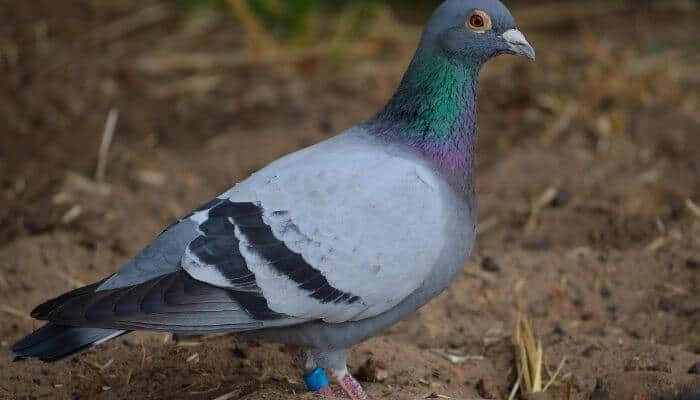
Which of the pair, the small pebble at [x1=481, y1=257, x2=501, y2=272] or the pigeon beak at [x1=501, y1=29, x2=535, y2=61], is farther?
the small pebble at [x1=481, y1=257, x2=501, y2=272]

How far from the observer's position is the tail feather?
3.80 metres

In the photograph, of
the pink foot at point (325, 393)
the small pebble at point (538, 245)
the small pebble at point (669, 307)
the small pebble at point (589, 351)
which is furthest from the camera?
the small pebble at point (538, 245)

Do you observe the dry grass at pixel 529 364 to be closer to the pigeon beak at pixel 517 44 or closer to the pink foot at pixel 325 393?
the pink foot at pixel 325 393

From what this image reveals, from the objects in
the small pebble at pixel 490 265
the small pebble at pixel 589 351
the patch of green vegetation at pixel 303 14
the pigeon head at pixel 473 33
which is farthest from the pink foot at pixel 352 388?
the patch of green vegetation at pixel 303 14

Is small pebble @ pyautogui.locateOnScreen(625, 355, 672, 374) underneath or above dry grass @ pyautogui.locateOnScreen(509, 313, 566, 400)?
above

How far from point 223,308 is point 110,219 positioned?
2538 millimetres

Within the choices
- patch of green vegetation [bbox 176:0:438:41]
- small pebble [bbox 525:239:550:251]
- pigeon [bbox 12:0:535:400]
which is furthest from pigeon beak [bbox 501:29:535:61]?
patch of green vegetation [bbox 176:0:438:41]

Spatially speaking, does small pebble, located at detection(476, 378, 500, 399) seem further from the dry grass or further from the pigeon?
the pigeon

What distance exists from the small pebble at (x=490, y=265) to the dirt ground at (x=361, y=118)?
1cm

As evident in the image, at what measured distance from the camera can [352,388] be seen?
4137mm

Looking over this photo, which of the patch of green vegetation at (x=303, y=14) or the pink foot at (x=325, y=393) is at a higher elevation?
the patch of green vegetation at (x=303, y=14)

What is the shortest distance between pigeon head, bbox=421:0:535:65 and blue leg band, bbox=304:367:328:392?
140 centimetres

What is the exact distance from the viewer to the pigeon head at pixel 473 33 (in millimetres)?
4281

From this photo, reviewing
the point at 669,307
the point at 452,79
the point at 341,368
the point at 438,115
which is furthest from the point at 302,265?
the point at 669,307
